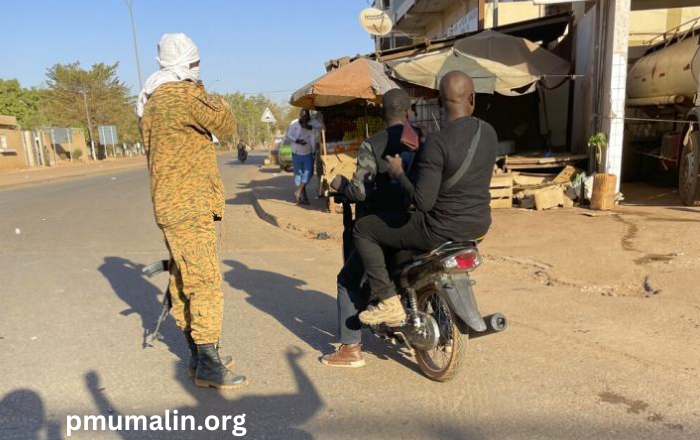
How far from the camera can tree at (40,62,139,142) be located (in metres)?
45.1

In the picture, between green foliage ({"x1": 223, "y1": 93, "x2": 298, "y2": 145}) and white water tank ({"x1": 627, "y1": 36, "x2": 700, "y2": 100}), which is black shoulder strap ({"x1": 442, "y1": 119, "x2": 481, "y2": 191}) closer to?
white water tank ({"x1": 627, "y1": 36, "x2": 700, "y2": 100})

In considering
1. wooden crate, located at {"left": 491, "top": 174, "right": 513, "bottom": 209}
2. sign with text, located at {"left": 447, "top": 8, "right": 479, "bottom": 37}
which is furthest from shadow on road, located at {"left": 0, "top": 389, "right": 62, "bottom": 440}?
sign with text, located at {"left": 447, "top": 8, "right": 479, "bottom": 37}

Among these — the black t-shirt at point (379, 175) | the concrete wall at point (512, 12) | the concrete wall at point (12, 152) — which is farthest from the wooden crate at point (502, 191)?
the concrete wall at point (12, 152)

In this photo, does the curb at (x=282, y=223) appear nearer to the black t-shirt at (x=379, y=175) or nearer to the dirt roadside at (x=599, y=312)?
the dirt roadside at (x=599, y=312)

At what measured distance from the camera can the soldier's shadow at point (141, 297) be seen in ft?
13.8

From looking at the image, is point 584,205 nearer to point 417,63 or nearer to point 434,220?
point 417,63

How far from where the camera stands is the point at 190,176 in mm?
3244

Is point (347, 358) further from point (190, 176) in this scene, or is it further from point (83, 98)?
point (83, 98)

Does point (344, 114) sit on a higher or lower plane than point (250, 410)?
higher

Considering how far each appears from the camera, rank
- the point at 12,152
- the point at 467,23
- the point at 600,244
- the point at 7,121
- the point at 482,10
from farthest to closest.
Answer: the point at 7,121
the point at 12,152
the point at 467,23
the point at 482,10
the point at 600,244

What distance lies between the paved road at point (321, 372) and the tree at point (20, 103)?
42731mm

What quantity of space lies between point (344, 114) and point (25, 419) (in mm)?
8401

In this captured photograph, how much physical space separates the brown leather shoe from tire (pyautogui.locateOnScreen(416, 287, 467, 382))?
405 millimetres

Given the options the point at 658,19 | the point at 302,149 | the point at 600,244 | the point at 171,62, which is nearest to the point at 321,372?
the point at 171,62
